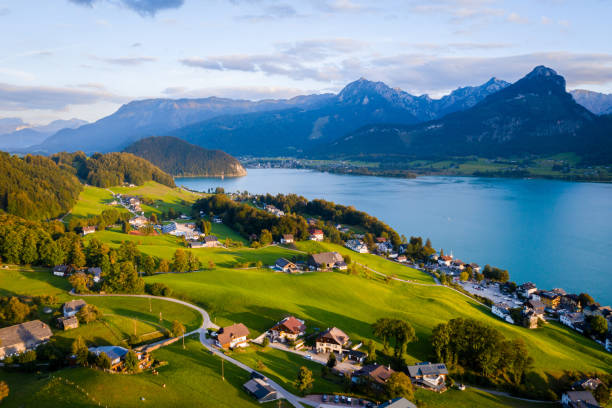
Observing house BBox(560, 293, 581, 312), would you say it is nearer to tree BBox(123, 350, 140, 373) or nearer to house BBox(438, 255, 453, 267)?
house BBox(438, 255, 453, 267)

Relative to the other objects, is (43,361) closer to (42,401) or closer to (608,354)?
(42,401)

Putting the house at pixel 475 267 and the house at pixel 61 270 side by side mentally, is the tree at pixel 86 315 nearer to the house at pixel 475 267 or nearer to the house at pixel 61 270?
the house at pixel 61 270

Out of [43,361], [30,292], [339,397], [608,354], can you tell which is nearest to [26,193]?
[30,292]

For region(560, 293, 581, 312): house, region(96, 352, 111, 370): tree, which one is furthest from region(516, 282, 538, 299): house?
region(96, 352, 111, 370): tree

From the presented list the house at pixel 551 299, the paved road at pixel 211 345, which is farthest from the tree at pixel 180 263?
the house at pixel 551 299

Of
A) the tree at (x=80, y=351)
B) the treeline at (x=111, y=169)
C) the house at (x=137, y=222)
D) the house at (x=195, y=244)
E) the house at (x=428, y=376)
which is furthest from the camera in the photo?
the treeline at (x=111, y=169)

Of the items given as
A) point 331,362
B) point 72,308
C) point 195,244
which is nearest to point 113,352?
point 72,308
